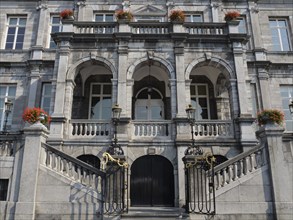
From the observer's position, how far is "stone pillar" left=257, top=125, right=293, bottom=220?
9.02m

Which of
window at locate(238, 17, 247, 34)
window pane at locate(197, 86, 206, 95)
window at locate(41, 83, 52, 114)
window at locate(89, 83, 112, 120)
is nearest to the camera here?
window at locate(89, 83, 112, 120)

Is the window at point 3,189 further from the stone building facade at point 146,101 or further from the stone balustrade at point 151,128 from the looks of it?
the stone balustrade at point 151,128

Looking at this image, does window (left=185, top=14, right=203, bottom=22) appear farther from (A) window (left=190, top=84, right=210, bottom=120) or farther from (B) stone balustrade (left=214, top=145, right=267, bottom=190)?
(B) stone balustrade (left=214, top=145, right=267, bottom=190)

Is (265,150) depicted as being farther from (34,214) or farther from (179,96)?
(34,214)

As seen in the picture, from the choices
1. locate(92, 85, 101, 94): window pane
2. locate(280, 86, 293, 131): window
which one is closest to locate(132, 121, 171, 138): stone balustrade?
locate(92, 85, 101, 94): window pane

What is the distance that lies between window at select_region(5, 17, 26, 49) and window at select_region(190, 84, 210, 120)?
36.7 ft

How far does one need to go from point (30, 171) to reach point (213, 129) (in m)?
8.03

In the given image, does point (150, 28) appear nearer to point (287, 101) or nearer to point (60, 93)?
point (60, 93)

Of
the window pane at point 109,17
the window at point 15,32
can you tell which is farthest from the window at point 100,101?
the window at point 15,32

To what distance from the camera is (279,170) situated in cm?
937

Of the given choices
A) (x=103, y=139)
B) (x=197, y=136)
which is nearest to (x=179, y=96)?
(x=197, y=136)

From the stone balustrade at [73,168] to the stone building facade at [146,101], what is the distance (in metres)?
0.03

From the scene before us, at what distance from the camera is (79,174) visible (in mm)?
9523

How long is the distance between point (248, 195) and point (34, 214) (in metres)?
6.43
